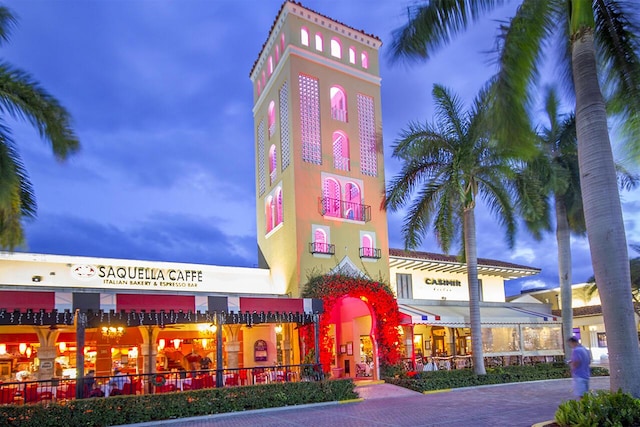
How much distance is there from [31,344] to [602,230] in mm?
19151

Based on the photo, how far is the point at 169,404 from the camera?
51.2 ft

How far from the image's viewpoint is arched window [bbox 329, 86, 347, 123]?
25906mm

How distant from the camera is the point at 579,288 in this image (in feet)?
136

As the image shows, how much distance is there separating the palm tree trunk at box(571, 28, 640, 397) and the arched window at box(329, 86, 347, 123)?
1561 centimetres

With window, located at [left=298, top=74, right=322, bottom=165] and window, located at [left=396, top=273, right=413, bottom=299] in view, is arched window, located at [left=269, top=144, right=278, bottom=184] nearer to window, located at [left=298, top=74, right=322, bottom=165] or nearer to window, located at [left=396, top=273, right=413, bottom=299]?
window, located at [left=298, top=74, right=322, bottom=165]

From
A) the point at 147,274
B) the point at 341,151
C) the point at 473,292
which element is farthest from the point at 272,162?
the point at 473,292

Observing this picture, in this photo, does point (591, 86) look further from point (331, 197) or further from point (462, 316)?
point (462, 316)

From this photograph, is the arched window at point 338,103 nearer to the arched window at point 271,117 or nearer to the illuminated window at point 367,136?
the illuminated window at point 367,136

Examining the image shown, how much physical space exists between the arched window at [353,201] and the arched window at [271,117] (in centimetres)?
451

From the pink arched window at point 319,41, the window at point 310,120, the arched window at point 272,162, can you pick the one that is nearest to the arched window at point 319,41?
the pink arched window at point 319,41

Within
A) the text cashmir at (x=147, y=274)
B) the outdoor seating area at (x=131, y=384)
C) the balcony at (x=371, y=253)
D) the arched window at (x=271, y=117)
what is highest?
the arched window at (x=271, y=117)

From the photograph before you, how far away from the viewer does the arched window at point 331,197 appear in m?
24.7

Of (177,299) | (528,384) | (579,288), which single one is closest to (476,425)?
(177,299)

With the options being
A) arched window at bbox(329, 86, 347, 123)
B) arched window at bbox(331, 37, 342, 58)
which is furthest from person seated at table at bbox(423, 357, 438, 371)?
arched window at bbox(331, 37, 342, 58)
